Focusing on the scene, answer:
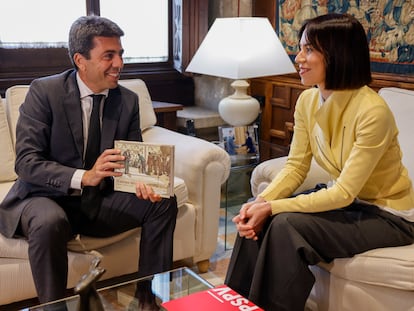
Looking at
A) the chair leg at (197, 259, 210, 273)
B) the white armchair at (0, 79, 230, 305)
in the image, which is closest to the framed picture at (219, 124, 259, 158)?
the white armchair at (0, 79, 230, 305)

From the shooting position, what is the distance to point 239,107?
267 centimetres

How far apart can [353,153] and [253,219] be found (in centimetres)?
39

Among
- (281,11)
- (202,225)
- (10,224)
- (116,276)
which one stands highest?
(281,11)

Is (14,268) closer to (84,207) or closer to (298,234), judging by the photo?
(84,207)

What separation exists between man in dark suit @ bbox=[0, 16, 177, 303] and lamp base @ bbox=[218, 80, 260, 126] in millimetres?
865

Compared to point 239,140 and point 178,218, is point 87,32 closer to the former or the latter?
point 178,218

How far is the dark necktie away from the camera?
6.05ft

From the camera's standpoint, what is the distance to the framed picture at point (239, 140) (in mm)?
2639

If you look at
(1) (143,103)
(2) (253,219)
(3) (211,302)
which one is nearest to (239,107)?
(1) (143,103)

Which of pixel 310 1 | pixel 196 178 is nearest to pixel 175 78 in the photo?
pixel 310 1

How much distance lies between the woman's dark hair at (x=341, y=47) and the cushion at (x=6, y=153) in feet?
4.67

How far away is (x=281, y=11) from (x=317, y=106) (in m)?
1.58

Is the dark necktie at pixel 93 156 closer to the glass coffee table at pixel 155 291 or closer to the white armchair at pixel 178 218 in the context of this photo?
the white armchair at pixel 178 218

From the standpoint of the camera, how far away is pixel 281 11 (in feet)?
10.4
